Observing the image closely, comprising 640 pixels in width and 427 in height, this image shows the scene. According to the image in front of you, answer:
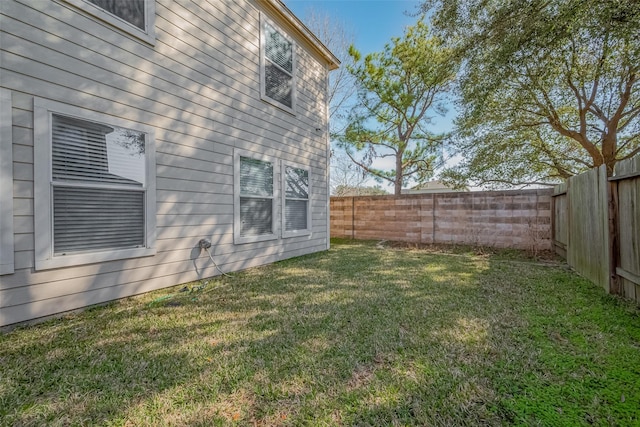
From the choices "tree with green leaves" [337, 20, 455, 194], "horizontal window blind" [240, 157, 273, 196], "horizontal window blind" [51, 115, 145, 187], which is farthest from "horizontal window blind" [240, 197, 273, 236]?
"tree with green leaves" [337, 20, 455, 194]

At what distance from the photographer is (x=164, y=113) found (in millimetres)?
3412

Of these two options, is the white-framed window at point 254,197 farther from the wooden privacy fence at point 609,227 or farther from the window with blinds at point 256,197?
the wooden privacy fence at point 609,227

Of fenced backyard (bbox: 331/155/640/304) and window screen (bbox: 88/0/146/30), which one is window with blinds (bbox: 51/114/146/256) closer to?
window screen (bbox: 88/0/146/30)

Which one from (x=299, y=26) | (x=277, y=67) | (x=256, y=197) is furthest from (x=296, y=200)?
(x=299, y=26)

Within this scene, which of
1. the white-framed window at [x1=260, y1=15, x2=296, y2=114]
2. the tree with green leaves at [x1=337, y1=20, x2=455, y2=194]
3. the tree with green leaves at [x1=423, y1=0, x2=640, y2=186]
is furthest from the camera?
the tree with green leaves at [x1=337, y1=20, x2=455, y2=194]

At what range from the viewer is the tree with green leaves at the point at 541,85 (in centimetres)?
399

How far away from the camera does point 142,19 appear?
320 cm

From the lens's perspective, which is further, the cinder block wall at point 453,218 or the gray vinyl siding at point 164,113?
the cinder block wall at point 453,218

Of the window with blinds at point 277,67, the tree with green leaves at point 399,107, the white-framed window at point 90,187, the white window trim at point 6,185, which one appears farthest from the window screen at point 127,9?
the tree with green leaves at point 399,107

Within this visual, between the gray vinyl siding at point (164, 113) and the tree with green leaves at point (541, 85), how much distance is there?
350 cm

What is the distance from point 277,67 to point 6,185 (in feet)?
13.9

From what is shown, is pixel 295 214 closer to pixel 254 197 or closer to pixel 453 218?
pixel 254 197

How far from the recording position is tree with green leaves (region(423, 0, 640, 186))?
13.1ft

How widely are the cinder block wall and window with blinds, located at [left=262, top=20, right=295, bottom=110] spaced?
408 centimetres
